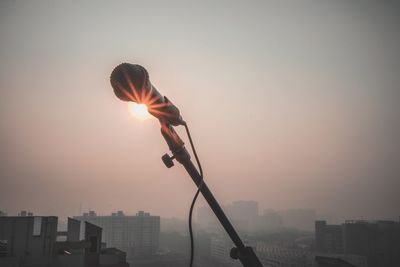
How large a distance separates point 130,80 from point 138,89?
8 cm

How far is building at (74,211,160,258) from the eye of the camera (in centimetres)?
8806

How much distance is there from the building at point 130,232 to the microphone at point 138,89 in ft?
310

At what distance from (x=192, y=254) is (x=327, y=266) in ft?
16.1

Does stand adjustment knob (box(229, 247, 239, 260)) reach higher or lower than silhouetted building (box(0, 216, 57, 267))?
higher

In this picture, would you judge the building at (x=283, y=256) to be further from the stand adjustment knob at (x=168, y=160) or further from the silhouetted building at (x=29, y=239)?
the stand adjustment knob at (x=168, y=160)

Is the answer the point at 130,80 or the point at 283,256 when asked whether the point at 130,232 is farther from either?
the point at 130,80

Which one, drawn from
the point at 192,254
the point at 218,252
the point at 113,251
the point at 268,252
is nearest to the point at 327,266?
the point at 192,254

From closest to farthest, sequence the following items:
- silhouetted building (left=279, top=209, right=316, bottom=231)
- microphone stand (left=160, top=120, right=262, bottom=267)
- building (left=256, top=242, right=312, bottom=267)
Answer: microphone stand (left=160, top=120, right=262, bottom=267) < building (left=256, top=242, right=312, bottom=267) < silhouetted building (left=279, top=209, right=316, bottom=231)

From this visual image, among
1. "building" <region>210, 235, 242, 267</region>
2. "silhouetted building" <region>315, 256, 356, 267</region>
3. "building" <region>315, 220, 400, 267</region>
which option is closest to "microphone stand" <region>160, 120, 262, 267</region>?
"silhouetted building" <region>315, 256, 356, 267</region>

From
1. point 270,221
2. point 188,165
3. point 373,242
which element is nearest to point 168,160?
point 188,165

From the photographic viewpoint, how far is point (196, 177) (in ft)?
6.63

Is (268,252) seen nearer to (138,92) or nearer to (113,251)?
Answer: (113,251)

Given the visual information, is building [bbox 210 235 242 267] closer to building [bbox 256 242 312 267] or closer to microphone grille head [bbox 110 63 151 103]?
building [bbox 256 242 312 267]

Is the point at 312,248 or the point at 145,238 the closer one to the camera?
the point at 312,248
